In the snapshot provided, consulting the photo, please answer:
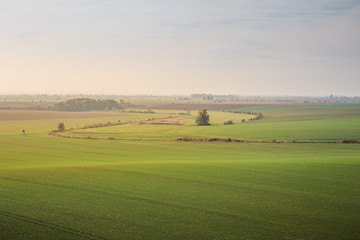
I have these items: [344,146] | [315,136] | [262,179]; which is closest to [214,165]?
[262,179]

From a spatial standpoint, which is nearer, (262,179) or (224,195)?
(224,195)

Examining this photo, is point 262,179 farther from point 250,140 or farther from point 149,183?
point 250,140

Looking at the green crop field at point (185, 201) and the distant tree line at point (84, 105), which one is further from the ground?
the distant tree line at point (84, 105)

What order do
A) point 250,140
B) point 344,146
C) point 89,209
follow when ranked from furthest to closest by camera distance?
point 250,140, point 344,146, point 89,209

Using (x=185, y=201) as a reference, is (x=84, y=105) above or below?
above

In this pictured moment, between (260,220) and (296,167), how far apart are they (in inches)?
473

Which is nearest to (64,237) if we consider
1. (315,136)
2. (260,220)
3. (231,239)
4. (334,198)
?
(231,239)

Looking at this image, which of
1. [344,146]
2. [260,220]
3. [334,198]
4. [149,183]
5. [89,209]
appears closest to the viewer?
[260,220]

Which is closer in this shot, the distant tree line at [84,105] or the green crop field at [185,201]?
the green crop field at [185,201]

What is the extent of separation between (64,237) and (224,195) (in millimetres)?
7958

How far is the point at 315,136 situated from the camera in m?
48.5

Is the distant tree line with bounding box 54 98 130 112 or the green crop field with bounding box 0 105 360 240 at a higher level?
the distant tree line with bounding box 54 98 130 112

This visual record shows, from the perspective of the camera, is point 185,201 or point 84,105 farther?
point 84,105

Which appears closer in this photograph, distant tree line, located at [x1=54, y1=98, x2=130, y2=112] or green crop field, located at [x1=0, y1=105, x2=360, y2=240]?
green crop field, located at [x1=0, y1=105, x2=360, y2=240]
